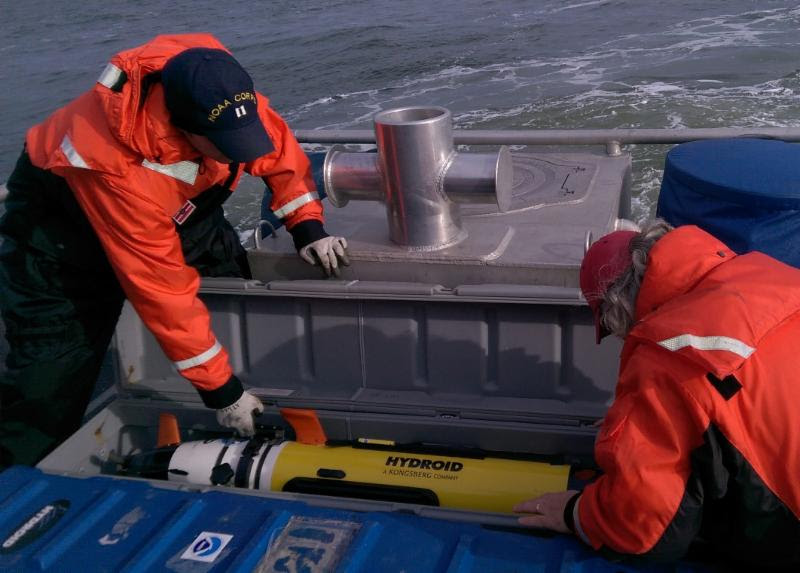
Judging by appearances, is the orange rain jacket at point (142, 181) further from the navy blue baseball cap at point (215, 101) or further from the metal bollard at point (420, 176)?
the metal bollard at point (420, 176)

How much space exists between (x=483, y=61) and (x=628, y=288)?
13.0 m

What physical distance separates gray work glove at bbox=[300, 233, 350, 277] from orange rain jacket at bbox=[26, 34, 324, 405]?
0.49 m

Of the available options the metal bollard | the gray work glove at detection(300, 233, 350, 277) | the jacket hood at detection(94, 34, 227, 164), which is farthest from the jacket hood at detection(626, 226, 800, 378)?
the jacket hood at detection(94, 34, 227, 164)

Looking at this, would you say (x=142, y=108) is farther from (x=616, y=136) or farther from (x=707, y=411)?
(x=616, y=136)

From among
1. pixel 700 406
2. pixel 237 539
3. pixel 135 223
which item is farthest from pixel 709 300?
pixel 135 223

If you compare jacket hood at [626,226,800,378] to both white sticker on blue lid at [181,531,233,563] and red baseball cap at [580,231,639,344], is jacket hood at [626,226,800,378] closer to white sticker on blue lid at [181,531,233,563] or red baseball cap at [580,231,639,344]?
red baseball cap at [580,231,639,344]

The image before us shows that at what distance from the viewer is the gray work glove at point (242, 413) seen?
8.79 feet

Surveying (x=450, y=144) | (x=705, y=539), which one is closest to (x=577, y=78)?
(x=450, y=144)

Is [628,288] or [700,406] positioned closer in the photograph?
[700,406]

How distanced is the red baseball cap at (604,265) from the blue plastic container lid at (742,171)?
3.14 feet

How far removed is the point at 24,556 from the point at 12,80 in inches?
625

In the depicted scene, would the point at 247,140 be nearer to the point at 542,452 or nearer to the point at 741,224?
the point at 542,452

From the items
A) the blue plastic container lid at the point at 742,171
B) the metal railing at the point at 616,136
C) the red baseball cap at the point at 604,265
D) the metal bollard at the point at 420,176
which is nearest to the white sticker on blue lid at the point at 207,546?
the red baseball cap at the point at 604,265

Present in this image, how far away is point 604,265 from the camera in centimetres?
181
